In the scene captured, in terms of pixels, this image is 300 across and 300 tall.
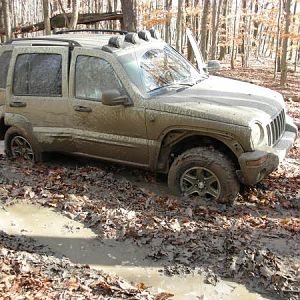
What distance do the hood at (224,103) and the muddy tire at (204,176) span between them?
509 mm

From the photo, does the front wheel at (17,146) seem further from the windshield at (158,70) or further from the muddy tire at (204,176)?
the muddy tire at (204,176)

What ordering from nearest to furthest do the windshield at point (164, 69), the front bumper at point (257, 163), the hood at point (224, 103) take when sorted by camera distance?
the front bumper at point (257, 163) < the hood at point (224, 103) < the windshield at point (164, 69)

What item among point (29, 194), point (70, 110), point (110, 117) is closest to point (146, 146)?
point (110, 117)

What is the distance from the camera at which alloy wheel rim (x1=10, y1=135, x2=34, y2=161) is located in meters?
7.05

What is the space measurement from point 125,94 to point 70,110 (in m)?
0.99

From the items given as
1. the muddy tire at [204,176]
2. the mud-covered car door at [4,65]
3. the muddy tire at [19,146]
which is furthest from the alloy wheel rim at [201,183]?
the mud-covered car door at [4,65]

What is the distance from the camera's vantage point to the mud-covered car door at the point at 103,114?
574cm

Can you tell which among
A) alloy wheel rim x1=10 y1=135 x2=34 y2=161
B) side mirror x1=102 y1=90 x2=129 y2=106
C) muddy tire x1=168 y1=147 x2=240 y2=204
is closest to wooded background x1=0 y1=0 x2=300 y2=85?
alloy wheel rim x1=10 y1=135 x2=34 y2=161

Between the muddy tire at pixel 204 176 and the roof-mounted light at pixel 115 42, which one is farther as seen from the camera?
the roof-mounted light at pixel 115 42

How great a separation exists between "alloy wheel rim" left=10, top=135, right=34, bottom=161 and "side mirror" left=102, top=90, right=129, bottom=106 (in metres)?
2.10

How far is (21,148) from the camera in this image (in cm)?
713

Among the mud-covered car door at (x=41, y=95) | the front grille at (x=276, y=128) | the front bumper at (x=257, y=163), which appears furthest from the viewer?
the mud-covered car door at (x=41, y=95)

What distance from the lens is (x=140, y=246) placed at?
15.1ft

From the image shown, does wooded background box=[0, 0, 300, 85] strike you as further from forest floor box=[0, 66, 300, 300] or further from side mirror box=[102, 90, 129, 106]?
forest floor box=[0, 66, 300, 300]
